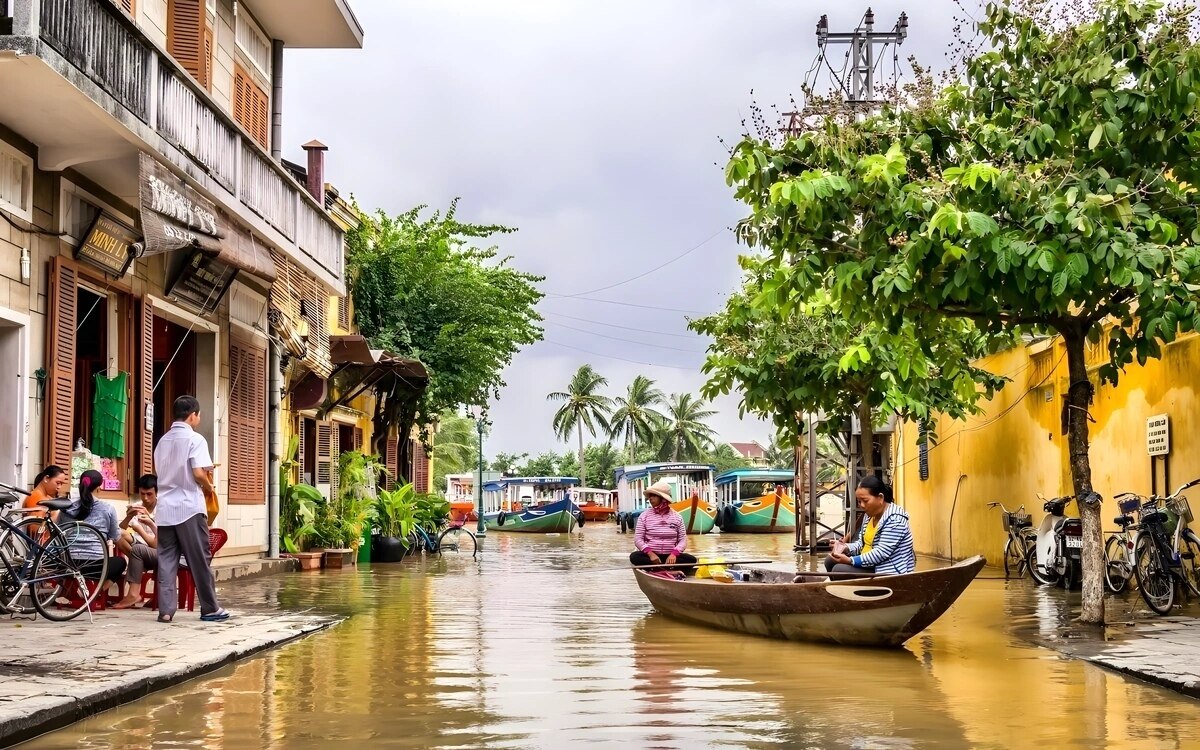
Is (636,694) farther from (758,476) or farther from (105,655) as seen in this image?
(758,476)

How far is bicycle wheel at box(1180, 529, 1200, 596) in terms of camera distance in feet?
44.9

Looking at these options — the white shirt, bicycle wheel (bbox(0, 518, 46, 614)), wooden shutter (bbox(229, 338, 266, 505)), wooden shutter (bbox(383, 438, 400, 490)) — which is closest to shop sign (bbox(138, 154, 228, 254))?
the white shirt

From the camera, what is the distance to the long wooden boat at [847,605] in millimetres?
10320

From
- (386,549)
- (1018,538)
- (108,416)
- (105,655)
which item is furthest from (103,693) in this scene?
(386,549)

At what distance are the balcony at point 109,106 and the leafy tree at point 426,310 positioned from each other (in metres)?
12.2

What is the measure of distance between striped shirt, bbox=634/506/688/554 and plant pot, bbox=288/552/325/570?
7123 millimetres

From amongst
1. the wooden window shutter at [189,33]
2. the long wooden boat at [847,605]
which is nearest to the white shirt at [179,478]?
the long wooden boat at [847,605]

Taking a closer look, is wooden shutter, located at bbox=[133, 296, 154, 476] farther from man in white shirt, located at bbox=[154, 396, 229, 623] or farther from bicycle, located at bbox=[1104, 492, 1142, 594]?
bicycle, located at bbox=[1104, 492, 1142, 594]

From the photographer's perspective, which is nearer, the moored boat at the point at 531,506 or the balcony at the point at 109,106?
the balcony at the point at 109,106

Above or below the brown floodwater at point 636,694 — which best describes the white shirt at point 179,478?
above

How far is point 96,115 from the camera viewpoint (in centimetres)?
1251

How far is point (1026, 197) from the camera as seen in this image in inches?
436

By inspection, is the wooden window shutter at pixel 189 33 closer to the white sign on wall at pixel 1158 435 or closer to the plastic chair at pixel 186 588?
the plastic chair at pixel 186 588

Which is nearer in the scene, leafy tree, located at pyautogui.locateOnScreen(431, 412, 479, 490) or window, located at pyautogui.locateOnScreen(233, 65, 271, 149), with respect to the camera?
window, located at pyautogui.locateOnScreen(233, 65, 271, 149)
